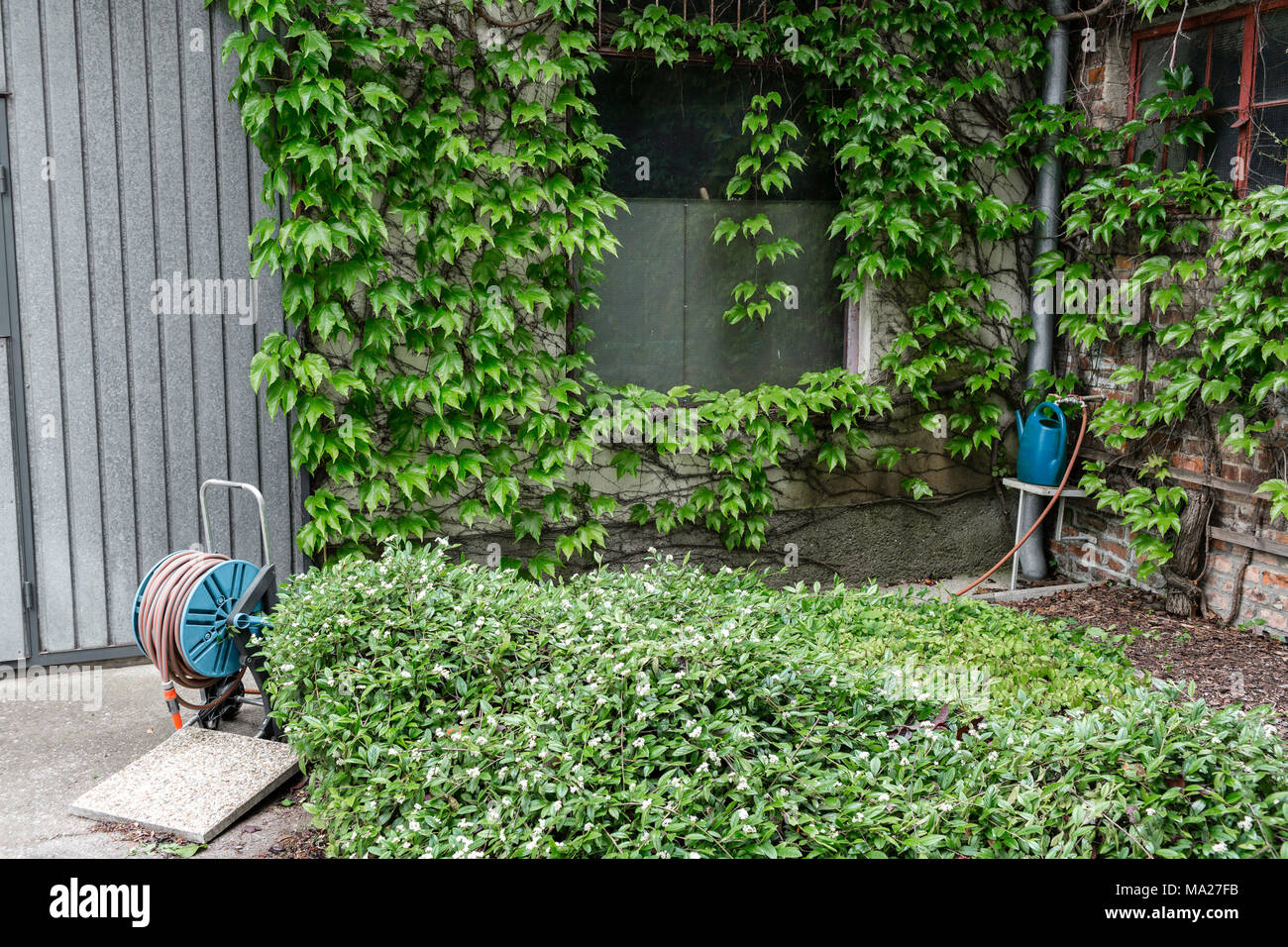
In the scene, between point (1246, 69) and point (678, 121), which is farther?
point (678, 121)

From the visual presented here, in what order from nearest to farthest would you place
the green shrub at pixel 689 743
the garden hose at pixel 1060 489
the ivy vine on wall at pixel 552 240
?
the green shrub at pixel 689 743, the ivy vine on wall at pixel 552 240, the garden hose at pixel 1060 489

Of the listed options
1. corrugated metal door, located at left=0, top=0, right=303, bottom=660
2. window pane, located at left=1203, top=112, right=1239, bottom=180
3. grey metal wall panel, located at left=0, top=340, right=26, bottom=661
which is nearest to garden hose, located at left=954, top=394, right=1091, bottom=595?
window pane, located at left=1203, top=112, right=1239, bottom=180

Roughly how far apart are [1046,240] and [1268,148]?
1.29 meters

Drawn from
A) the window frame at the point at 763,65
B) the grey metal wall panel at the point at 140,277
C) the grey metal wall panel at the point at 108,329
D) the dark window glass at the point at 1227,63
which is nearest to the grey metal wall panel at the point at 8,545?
the grey metal wall panel at the point at 108,329

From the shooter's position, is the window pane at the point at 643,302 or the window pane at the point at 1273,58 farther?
the window pane at the point at 643,302

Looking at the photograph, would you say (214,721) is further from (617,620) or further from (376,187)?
(376,187)

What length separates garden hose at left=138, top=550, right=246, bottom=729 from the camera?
3.99 metres

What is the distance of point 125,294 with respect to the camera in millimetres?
4914

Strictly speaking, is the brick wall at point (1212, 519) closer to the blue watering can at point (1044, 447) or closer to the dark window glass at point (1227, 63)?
the blue watering can at point (1044, 447)

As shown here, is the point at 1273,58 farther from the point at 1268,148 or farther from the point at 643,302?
the point at 643,302

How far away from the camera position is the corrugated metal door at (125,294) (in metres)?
4.73

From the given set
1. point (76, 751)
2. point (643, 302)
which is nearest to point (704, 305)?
point (643, 302)

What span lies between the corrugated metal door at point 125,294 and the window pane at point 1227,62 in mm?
4711

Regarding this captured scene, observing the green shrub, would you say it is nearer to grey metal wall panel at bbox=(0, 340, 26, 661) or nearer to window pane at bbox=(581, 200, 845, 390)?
grey metal wall panel at bbox=(0, 340, 26, 661)
